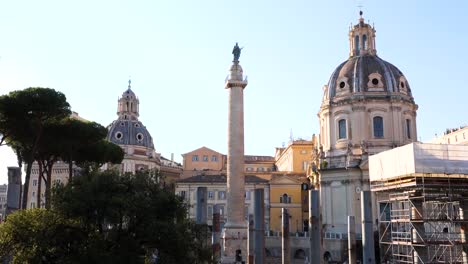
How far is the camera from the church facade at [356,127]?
50375 millimetres

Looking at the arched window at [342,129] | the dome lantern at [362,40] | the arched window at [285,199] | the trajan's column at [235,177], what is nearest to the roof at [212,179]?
the arched window at [285,199]

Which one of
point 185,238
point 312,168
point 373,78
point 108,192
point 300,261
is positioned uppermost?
point 373,78

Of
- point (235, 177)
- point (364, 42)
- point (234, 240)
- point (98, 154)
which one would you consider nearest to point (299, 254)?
point (234, 240)

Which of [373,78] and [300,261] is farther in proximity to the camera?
[373,78]

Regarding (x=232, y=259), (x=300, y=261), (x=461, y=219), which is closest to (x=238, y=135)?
(x=232, y=259)

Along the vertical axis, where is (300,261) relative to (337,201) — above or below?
below

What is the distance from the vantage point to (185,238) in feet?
62.5

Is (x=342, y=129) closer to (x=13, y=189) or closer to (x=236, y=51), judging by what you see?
(x=236, y=51)

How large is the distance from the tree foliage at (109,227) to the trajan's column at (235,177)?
18826 mm

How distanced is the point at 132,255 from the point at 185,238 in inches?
80.9

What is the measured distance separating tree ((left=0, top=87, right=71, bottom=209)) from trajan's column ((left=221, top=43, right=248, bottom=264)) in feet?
40.5

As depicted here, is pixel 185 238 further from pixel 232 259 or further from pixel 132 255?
pixel 232 259

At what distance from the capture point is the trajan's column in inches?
1501

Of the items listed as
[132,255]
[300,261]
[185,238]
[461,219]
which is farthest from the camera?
[300,261]
